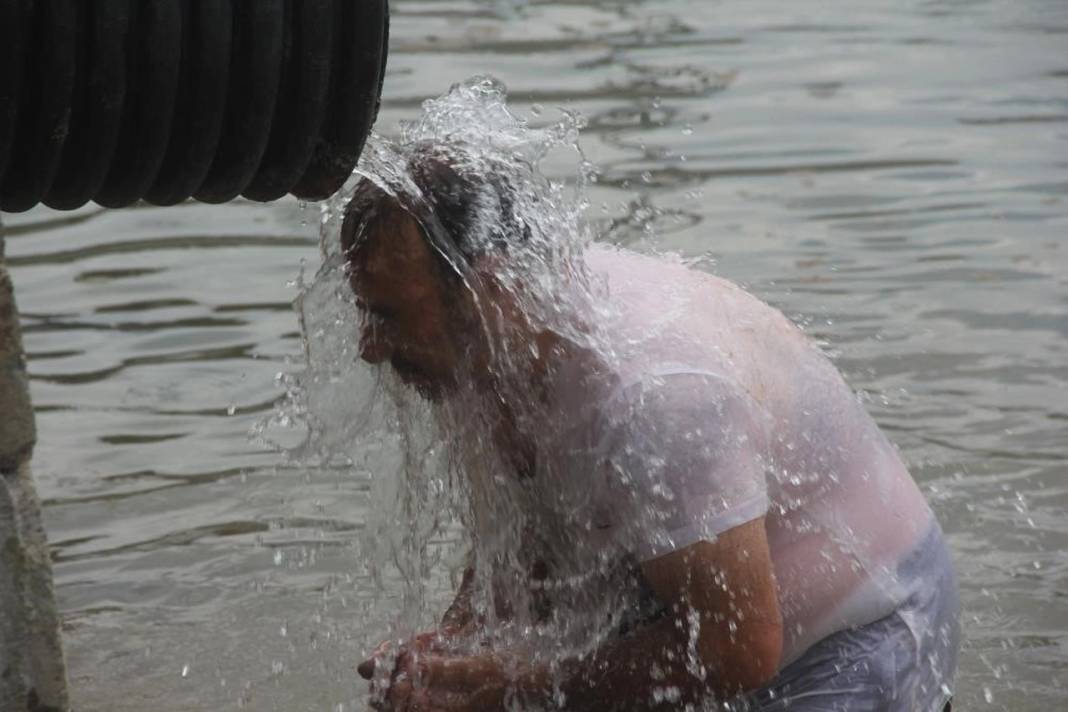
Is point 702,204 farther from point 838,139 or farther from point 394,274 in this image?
point 394,274

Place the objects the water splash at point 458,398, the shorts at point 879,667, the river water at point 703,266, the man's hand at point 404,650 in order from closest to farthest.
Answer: the water splash at point 458,398 → the shorts at point 879,667 → the man's hand at point 404,650 → the river water at point 703,266

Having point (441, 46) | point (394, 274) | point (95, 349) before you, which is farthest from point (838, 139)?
point (394, 274)

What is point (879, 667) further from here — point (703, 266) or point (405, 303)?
point (703, 266)

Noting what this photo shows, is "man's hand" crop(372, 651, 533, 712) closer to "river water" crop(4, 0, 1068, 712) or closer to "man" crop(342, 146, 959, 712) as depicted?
"man" crop(342, 146, 959, 712)

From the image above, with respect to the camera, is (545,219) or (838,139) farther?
(838,139)

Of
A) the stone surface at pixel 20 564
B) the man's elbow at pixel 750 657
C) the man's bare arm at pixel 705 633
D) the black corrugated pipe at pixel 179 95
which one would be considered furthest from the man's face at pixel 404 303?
the stone surface at pixel 20 564

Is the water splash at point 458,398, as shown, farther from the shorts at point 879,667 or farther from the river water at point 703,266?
the river water at point 703,266

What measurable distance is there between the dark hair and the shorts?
0.98m

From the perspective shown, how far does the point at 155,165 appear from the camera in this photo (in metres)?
3.27

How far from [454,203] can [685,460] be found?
62 centimetres

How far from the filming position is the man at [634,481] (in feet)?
11.0

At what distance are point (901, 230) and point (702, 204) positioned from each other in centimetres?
102

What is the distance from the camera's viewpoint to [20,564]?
169 inches

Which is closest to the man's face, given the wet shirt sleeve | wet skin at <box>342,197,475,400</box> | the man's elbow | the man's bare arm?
wet skin at <box>342,197,475,400</box>
